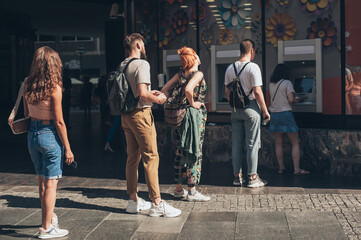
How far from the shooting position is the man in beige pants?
562 centimetres

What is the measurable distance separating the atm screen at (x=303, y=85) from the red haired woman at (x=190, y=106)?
2.42 meters

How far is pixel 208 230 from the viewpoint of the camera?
5.15 m

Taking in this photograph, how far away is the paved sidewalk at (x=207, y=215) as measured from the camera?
5.06 metres

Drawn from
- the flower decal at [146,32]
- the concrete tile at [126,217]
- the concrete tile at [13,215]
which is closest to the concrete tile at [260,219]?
the concrete tile at [126,217]

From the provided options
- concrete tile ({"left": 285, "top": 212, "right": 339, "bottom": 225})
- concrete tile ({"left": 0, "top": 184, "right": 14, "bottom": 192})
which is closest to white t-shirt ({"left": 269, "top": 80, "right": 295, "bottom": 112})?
concrete tile ({"left": 285, "top": 212, "right": 339, "bottom": 225})

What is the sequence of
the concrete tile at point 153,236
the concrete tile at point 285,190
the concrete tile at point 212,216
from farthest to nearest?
the concrete tile at point 285,190 < the concrete tile at point 212,216 < the concrete tile at point 153,236

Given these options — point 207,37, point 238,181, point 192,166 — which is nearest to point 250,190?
point 238,181

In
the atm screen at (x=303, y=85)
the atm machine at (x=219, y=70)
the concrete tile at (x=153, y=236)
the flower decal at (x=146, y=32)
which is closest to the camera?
the concrete tile at (x=153, y=236)

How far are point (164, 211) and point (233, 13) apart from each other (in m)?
4.50

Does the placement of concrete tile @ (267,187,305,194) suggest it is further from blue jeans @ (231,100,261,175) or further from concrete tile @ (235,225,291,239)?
concrete tile @ (235,225,291,239)

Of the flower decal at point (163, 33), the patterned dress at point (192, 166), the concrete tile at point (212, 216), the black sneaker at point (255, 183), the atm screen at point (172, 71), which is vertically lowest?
the concrete tile at point (212, 216)

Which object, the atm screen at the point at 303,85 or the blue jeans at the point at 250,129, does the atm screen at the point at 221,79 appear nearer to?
the atm screen at the point at 303,85

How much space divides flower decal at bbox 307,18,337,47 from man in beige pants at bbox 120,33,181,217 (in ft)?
11.1

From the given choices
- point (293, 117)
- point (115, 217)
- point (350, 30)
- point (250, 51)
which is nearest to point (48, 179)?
point (115, 217)
